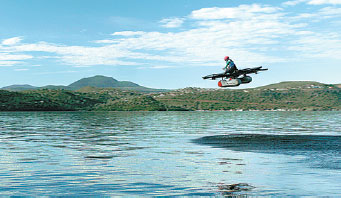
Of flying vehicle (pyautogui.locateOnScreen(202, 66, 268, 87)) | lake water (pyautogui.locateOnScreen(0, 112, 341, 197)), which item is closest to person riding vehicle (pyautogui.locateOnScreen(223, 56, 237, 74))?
flying vehicle (pyautogui.locateOnScreen(202, 66, 268, 87))

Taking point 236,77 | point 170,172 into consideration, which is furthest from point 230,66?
point 170,172

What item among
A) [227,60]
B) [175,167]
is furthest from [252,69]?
[175,167]

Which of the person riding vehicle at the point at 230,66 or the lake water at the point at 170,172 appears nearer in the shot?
the lake water at the point at 170,172

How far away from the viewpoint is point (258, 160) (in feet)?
103

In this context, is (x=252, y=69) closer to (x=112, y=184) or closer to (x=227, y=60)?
(x=227, y=60)

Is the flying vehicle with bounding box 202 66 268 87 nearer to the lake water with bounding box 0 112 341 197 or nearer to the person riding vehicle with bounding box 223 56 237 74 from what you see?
the person riding vehicle with bounding box 223 56 237 74

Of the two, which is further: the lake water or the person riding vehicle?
the person riding vehicle

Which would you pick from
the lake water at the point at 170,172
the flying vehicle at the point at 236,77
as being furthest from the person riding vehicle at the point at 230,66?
the lake water at the point at 170,172

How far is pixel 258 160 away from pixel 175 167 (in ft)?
24.3

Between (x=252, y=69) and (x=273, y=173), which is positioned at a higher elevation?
(x=252, y=69)

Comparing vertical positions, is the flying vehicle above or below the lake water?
above

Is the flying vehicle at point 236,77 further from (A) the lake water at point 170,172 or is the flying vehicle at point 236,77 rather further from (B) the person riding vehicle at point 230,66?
(A) the lake water at point 170,172

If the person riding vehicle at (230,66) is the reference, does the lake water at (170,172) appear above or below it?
below

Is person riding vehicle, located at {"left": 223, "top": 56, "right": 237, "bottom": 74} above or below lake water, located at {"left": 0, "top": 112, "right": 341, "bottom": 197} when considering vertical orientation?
above
